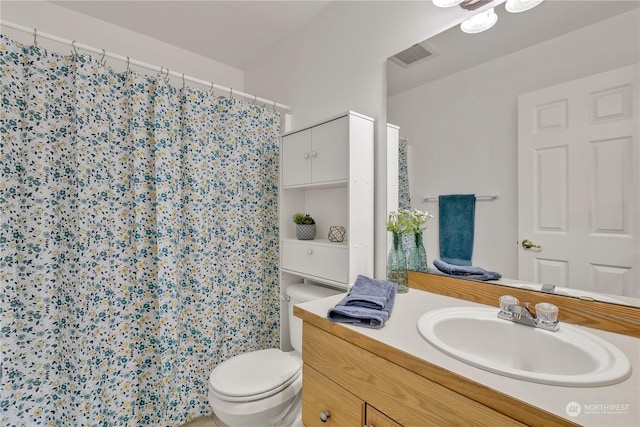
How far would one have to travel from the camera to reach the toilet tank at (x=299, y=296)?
5.47 ft

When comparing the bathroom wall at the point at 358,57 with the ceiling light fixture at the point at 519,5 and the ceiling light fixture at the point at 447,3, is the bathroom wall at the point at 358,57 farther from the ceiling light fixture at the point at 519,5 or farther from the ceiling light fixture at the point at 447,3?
the ceiling light fixture at the point at 519,5

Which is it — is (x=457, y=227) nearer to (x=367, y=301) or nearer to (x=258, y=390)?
(x=367, y=301)

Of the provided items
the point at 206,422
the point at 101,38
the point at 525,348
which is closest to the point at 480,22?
the point at 525,348

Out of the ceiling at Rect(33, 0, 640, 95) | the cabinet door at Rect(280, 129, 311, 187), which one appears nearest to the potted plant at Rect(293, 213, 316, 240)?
the cabinet door at Rect(280, 129, 311, 187)

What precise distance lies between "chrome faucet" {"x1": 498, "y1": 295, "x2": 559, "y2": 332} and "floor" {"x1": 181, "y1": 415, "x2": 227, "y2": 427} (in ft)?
5.59

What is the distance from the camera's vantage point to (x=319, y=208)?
6.32 feet

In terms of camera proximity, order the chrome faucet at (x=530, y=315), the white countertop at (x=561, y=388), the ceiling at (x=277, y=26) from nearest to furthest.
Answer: the white countertop at (x=561, y=388) < the chrome faucet at (x=530, y=315) < the ceiling at (x=277, y=26)

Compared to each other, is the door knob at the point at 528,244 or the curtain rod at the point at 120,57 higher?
the curtain rod at the point at 120,57

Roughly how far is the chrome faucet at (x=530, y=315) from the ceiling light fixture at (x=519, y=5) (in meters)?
→ 1.08

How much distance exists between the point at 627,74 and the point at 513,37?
397 mm

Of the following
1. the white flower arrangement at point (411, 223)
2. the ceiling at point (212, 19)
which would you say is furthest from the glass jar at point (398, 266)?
the ceiling at point (212, 19)

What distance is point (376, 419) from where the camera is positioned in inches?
31.5

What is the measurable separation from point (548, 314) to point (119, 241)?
1900 mm

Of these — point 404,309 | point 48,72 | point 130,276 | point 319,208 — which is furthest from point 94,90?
point 404,309
